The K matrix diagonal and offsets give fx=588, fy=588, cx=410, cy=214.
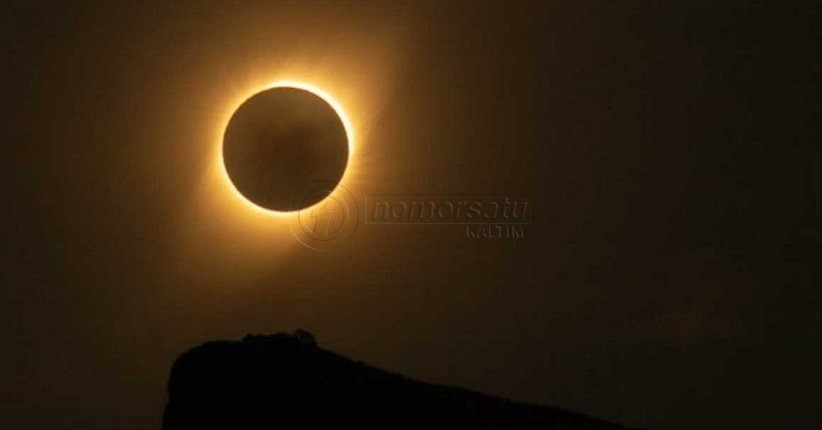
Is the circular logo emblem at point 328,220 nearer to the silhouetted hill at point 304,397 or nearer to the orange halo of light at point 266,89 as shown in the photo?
the orange halo of light at point 266,89

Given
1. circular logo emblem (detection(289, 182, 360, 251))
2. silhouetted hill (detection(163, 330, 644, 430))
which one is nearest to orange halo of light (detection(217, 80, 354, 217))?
circular logo emblem (detection(289, 182, 360, 251))

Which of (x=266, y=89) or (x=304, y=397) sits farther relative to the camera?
(x=266, y=89)

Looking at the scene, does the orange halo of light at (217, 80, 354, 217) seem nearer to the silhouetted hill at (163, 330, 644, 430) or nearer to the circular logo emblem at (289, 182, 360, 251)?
the circular logo emblem at (289, 182, 360, 251)

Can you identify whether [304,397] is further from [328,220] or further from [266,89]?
[266,89]

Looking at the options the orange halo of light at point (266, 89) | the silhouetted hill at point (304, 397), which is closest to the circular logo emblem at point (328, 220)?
the orange halo of light at point (266, 89)

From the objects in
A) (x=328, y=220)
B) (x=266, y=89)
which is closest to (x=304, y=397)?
(x=328, y=220)

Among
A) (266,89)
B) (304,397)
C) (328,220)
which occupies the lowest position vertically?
(304,397)
